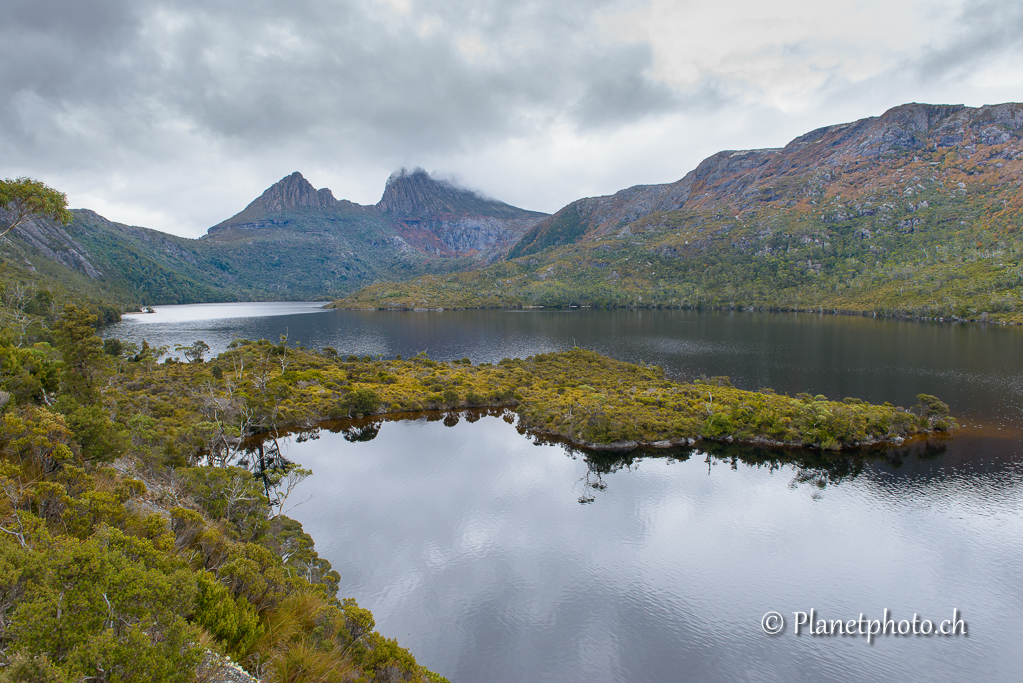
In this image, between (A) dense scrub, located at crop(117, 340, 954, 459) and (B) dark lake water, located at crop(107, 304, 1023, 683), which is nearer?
(B) dark lake water, located at crop(107, 304, 1023, 683)

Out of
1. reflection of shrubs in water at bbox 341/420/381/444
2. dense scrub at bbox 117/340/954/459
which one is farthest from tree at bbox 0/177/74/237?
reflection of shrubs in water at bbox 341/420/381/444

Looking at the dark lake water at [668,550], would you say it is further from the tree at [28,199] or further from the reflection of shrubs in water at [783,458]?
the tree at [28,199]

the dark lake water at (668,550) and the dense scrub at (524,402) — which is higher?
the dense scrub at (524,402)

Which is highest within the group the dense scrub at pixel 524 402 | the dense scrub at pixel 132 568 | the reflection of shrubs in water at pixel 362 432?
the dense scrub at pixel 132 568

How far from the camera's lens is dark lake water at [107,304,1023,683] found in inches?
901

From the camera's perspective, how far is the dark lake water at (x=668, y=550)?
22.9 m

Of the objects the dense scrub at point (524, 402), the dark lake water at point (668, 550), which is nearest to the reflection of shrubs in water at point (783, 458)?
the dark lake water at point (668, 550)

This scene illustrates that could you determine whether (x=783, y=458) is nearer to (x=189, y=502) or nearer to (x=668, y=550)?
(x=668, y=550)

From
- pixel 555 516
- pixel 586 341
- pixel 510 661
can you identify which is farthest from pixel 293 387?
pixel 586 341

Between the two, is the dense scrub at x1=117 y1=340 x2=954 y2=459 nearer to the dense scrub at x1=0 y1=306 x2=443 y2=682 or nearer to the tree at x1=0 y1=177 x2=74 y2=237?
the dense scrub at x1=0 y1=306 x2=443 y2=682

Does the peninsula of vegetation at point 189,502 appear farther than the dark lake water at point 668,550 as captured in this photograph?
No

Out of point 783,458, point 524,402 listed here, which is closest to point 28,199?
point 524,402

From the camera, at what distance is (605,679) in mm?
21672

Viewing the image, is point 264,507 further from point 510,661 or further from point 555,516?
point 555,516
